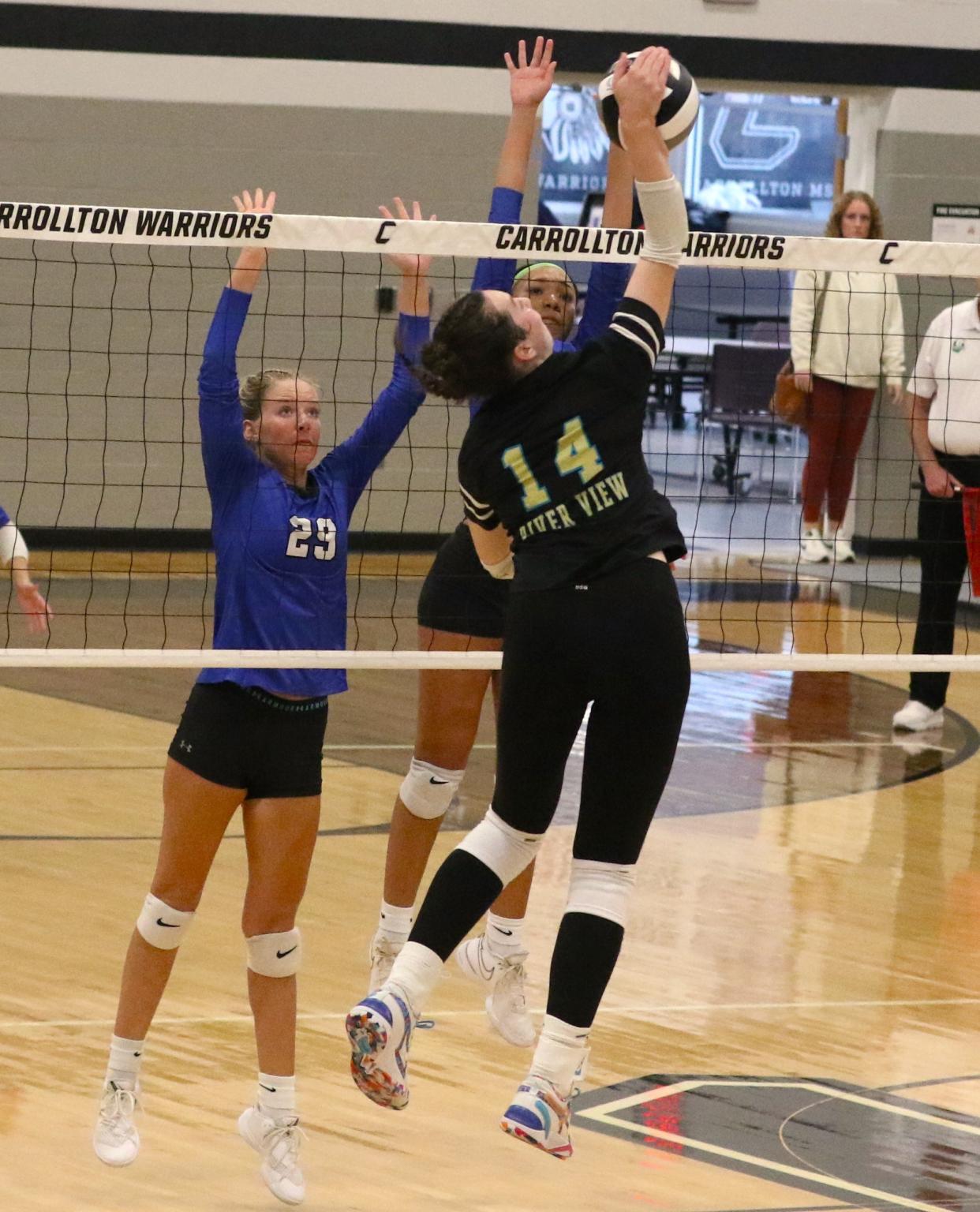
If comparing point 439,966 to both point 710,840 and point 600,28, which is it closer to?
point 710,840

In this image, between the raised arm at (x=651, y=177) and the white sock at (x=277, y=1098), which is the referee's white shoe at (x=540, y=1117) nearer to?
the white sock at (x=277, y=1098)

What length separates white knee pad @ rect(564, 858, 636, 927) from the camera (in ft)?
13.0

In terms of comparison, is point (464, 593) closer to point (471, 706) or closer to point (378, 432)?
point (471, 706)

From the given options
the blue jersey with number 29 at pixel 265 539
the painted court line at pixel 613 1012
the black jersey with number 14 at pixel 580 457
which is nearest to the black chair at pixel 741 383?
the painted court line at pixel 613 1012

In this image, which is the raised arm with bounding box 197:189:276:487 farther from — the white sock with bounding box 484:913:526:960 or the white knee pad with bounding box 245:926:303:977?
the white sock with bounding box 484:913:526:960

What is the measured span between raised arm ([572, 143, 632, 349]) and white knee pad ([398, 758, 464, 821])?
1.16m

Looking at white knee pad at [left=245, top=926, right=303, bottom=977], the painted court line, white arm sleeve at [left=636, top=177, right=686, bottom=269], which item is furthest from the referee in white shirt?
white knee pad at [left=245, top=926, right=303, bottom=977]

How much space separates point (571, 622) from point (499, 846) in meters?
0.50

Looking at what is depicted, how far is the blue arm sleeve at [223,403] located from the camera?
4.24 meters

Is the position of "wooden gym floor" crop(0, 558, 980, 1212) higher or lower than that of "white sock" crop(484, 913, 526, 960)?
lower

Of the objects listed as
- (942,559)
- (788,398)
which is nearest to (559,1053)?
(942,559)

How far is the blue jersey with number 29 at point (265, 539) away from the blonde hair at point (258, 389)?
121 mm

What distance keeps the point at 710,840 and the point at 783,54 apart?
27.2 feet

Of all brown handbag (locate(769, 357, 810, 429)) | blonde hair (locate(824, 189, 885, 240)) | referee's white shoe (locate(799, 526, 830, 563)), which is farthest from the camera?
referee's white shoe (locate(799, 526, 830, 563))
